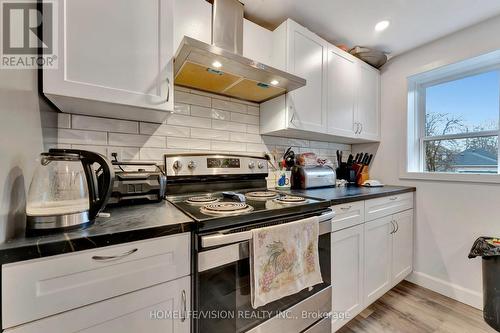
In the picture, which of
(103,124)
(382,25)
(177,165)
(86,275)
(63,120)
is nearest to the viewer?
(86,275)

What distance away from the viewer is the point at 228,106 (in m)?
1.69

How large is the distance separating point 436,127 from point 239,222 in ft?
7.68

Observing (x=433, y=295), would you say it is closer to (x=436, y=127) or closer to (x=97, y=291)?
(x=436, y=127)

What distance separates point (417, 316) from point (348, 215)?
1.03 metres

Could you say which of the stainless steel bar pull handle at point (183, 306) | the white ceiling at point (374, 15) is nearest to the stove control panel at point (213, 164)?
the stainless steel bar pull handle at point (183, 306)

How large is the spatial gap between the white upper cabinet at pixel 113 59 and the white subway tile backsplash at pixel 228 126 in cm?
52

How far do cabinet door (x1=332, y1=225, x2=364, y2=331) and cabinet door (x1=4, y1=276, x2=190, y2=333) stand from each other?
962mm

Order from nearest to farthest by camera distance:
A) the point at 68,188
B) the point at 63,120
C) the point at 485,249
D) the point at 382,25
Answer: the point at 68,188 → the point at 63,120 → the point at 485,249 → the point at 382,25

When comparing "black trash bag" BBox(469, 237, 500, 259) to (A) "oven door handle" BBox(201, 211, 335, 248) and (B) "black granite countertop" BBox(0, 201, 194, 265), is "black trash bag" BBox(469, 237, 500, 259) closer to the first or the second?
(A) "oven door handle" BBox(201, 211, 335, 248)

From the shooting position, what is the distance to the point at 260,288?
0.91 metres

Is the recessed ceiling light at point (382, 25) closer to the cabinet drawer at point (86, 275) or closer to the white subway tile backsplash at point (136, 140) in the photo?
the white subway tile backsplash at point (136, 140)

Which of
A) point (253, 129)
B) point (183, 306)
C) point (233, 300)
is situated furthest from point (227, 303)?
point (253, 129)

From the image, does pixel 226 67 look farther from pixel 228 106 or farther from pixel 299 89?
pixel 299 89

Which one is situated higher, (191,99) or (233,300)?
(191,99)
